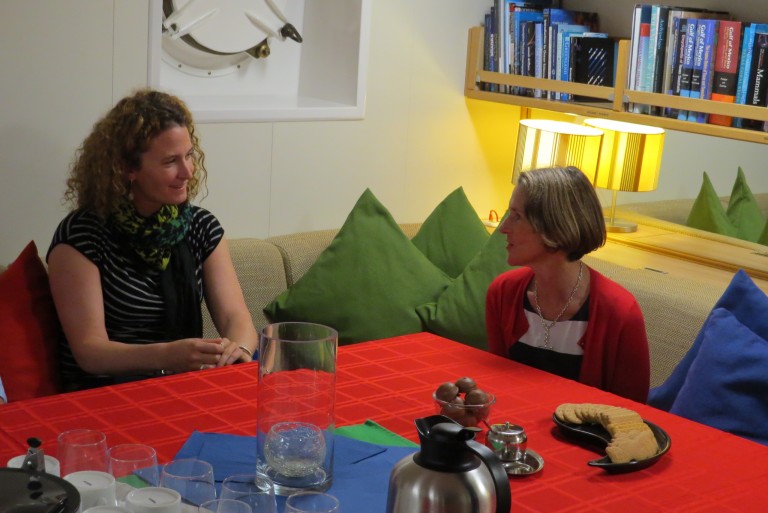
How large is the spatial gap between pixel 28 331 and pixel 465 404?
4.05 feet

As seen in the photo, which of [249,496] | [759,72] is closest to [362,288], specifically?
[759,72]

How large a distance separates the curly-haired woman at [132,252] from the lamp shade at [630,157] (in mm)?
1582

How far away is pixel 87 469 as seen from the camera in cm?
139

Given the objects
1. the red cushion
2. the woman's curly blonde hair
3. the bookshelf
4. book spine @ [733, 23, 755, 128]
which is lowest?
the red cushion

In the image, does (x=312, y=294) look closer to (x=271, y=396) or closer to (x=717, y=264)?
(x=717, y=264)

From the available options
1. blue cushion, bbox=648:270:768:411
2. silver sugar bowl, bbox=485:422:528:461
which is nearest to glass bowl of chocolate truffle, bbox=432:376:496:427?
silver sugar bowl, bbox=485:422:528:461

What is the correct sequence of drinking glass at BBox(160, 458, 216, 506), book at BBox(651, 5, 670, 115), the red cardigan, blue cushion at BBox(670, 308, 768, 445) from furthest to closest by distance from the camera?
book at BBox(651, 5, 670, 115)
the red cardigan
blue cushion at BBox(670, 308, 768, 445)
drinking glass at BBox(160, 458, 216, 506)

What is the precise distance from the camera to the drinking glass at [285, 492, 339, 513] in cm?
122

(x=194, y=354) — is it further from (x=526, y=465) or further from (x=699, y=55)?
(x=699, y=55)

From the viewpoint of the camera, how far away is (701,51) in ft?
10.3

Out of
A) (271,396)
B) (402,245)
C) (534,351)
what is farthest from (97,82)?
(271,396)

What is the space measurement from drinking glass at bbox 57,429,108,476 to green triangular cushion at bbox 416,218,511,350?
5.68 ft

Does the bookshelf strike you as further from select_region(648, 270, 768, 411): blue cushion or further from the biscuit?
the biscuit

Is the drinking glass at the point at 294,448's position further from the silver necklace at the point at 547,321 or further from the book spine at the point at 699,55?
the book spine at the point at 699,55
